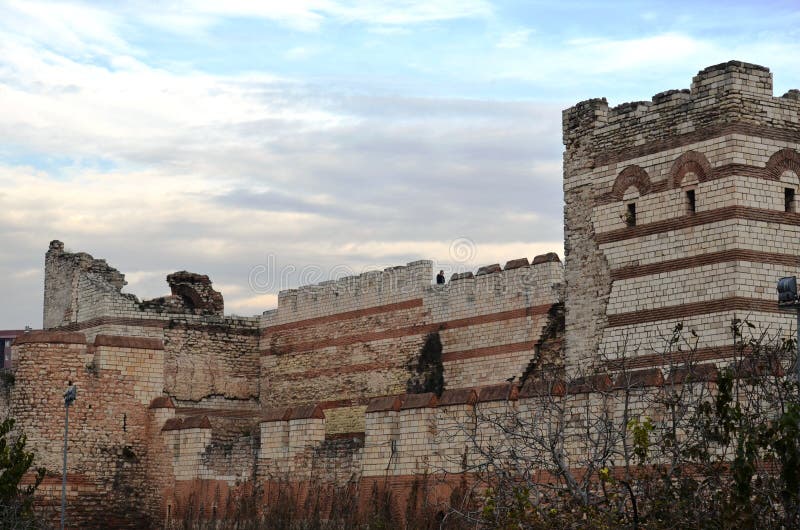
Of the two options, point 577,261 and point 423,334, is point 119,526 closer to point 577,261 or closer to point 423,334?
point 423,334

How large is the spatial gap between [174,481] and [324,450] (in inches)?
180

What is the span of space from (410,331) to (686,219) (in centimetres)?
823

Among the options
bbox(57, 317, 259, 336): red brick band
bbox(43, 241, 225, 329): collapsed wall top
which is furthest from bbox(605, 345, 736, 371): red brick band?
bbox(43, 241, 225, 329): collapsed wall top

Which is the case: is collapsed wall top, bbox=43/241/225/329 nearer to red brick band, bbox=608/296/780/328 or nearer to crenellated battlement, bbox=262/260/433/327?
crenellated battlement, bbox=262/260/433/327

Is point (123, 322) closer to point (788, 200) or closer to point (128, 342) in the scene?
point (128, 342)

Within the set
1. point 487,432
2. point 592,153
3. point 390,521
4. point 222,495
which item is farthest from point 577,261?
point 222,495

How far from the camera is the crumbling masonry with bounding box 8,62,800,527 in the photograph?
70.1ft

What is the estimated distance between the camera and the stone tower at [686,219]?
20984 mm

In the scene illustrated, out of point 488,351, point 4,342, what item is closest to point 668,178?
point 488,351

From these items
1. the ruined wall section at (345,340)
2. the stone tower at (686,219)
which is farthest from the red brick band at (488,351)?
the stone tower at (686,219)

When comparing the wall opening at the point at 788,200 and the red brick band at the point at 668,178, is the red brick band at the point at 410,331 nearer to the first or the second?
the red brick band at the point at 668,178

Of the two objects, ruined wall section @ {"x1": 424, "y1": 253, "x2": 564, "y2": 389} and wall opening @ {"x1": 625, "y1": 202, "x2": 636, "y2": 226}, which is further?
ruined wall section @ {"x1": 424, "y1": 253, "x2": 564, "y2": 389}

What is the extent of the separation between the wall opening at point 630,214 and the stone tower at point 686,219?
→ 20 mm

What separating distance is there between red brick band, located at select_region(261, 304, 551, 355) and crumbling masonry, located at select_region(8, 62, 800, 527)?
1.4 inches
